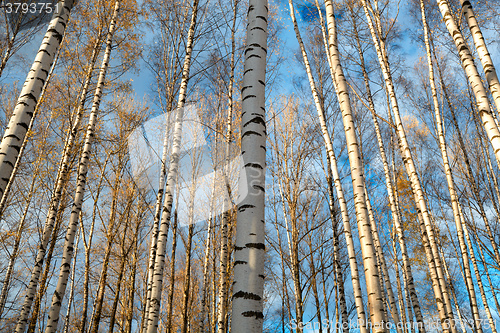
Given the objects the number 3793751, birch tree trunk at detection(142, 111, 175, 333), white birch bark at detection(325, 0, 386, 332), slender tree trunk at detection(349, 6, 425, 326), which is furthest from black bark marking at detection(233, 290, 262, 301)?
the number 3793751

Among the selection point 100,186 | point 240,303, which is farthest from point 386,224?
point 240,303

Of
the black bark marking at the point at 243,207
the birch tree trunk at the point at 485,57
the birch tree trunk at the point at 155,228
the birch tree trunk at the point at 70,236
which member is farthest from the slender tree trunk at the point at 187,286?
the birch tree trunk at the point at 485,57

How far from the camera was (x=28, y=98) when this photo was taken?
9.69 ft

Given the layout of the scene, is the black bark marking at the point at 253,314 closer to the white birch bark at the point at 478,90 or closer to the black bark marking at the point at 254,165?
the black bark marking at the point at 254,165

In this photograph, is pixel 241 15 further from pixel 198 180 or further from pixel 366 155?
pixel 366 155

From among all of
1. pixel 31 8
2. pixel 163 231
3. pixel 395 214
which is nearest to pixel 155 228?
pixel 163 231

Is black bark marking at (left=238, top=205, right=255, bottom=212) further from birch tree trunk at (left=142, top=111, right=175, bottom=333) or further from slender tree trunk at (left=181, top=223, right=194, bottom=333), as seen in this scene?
slender tree trunk at (left=181, top=223, right=194, bottom=333)

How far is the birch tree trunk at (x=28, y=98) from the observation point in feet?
8.70

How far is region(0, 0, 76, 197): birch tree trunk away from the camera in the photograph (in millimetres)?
2650

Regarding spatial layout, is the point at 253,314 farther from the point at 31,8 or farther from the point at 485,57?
the point at 31,8

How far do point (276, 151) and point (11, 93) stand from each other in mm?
9147

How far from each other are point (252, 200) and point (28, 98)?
2.60m

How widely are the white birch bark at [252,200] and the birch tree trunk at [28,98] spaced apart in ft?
A: 6.94

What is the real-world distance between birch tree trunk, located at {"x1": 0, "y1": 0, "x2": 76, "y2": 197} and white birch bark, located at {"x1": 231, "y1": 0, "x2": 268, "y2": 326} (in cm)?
212
